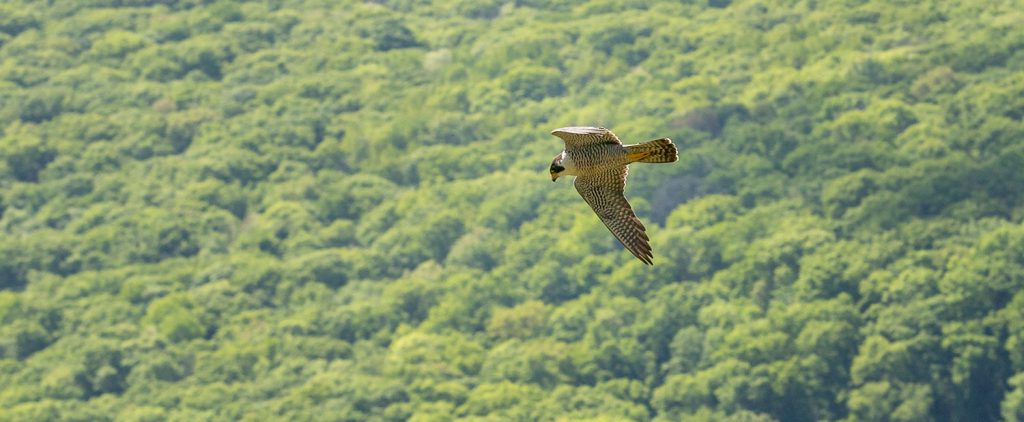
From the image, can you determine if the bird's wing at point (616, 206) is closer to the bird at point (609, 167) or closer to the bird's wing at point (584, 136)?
the bird at point (609, 167)

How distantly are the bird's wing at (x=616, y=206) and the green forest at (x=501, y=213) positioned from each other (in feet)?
191

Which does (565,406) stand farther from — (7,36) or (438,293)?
(7,36)

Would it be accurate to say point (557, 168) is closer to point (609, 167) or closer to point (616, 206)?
point (609, 167)

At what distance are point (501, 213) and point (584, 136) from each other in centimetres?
8687

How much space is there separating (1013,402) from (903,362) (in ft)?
15.1

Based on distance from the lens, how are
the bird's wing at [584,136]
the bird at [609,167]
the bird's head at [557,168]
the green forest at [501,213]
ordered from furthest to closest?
the green forest at [501,213] → the bird's head at [557,168] → the bird at [609,167] → the bird's wing at [584,136]

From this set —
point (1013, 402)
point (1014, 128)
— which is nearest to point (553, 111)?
point (1014, 128)

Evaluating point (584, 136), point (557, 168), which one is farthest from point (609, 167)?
point (584, 136)

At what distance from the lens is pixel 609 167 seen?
697 inches

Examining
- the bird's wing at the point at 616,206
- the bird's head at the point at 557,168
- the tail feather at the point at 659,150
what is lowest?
the bird's wing at the point at 616,206

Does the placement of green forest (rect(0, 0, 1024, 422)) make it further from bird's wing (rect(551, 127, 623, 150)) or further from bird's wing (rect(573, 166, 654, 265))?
bird's wing (rect(551, 127, 623, 150))

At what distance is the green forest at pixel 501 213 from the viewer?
265 ft

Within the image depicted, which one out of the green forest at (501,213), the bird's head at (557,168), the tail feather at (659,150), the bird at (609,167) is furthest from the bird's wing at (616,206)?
the green forest at (501,213)

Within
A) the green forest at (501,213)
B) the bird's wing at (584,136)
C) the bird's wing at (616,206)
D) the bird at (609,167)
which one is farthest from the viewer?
the green forest at (501,213)
